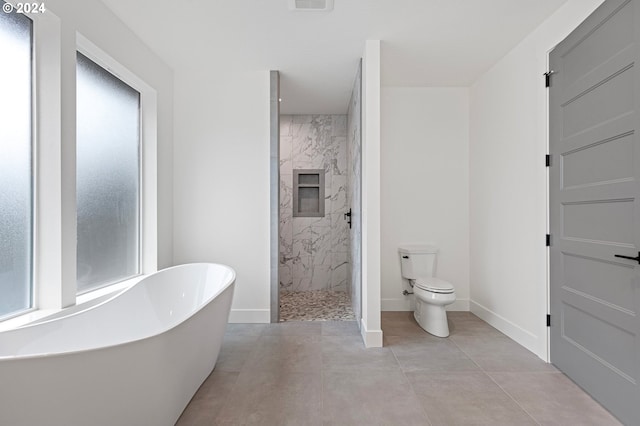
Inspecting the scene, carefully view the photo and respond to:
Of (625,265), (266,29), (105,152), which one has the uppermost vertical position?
(266,29)

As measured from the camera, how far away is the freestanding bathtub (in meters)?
0.99

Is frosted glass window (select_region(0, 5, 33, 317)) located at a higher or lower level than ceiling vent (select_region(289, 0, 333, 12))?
lower

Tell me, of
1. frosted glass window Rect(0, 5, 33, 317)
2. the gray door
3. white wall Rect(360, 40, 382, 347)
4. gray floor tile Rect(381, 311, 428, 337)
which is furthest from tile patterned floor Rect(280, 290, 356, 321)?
frosted glass window Rect(0, 5, 33, 317)

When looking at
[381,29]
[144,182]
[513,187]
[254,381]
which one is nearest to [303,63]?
[381,29]

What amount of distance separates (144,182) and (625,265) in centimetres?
357

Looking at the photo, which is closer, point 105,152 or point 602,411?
point 602,411

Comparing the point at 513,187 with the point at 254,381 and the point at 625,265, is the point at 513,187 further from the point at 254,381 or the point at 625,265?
the point at 254,381

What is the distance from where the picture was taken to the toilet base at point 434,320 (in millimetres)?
2824

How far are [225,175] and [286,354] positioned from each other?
6.10 feet

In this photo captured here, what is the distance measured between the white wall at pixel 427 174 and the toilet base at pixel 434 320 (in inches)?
24.6

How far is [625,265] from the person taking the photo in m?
1.64

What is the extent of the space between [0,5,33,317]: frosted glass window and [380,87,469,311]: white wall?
118 inches

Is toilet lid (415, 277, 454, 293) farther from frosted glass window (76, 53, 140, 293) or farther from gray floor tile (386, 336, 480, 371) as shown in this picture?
frosted glass window (76, 53, 140, 293)

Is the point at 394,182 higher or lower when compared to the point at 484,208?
higher
